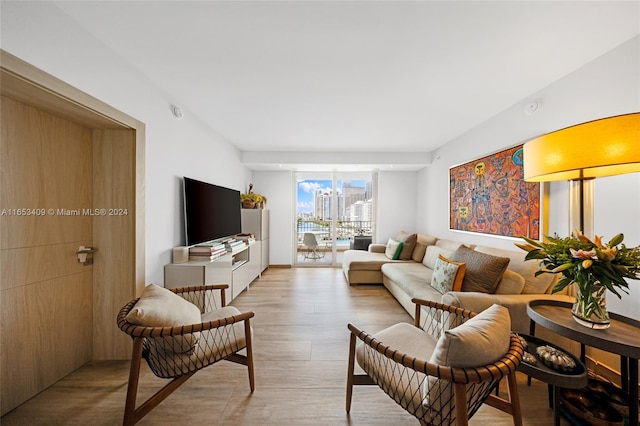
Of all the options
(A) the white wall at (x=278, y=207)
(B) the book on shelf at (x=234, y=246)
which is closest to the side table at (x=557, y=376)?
(B) the book on shelf at (x=234, y=246)

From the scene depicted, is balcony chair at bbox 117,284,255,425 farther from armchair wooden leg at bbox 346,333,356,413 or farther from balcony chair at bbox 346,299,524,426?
balcony chair at bbox 346,299,524,426

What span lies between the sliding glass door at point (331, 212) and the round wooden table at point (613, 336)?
411cm

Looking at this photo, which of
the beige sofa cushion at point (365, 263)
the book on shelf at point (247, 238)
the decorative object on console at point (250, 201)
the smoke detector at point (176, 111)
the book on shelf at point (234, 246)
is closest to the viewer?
the smoke detector at point (176, 111)

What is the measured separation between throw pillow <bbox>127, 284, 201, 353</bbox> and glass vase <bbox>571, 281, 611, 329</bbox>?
226 cm

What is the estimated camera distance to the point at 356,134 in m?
3.63

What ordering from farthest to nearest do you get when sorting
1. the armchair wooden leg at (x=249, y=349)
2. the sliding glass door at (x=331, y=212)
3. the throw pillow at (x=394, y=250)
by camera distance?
1. the sliding glass door at (x=331, y=212)
2. the throw pillow at (x=394, y=250)
3. the armchair wooden leg at (x=249, y=349)

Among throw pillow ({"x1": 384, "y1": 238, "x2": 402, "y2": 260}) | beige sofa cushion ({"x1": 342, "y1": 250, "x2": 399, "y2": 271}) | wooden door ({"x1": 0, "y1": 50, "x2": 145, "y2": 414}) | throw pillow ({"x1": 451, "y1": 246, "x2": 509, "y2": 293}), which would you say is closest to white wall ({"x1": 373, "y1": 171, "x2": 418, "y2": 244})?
throw pillow ({"x1": 384, "y1": 238, "x2": 402, "y2": 260})

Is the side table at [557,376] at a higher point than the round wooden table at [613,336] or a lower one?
lower

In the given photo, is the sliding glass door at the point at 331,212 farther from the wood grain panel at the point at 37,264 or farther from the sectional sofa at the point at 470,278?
the wood grain panel at the point at 37,264

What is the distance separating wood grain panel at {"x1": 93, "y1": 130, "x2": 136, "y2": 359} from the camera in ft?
6.47

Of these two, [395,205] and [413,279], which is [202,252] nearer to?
[413,279]

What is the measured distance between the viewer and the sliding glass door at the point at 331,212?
5.58 m

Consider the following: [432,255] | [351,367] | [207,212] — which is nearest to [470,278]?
[432,255]

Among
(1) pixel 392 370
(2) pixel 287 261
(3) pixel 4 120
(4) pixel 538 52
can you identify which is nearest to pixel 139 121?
(3) pixel 4 120
